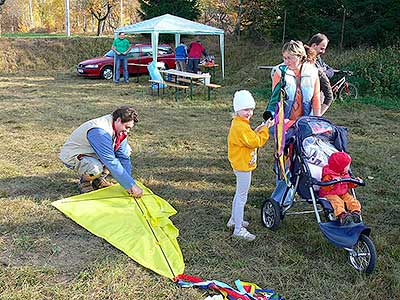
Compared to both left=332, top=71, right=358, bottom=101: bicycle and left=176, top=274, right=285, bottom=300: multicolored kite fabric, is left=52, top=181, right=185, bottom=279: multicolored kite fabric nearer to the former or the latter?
left=176, top=274, right=285, bottom=300: multicolored kite fabric

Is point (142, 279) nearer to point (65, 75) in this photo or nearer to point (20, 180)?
point (20, 180)

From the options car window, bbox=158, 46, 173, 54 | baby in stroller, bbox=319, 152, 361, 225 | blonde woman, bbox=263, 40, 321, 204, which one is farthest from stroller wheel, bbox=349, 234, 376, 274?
car window, bbox=158, 46, 173, 54

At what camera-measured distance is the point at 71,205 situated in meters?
4.26

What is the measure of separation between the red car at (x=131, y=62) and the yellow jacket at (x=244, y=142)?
1351cm

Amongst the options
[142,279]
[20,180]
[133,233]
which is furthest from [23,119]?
[142,279]

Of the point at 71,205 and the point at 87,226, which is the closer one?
the point at 87,226

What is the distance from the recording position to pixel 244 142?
11.7ft

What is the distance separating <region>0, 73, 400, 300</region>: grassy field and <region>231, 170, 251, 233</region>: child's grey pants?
0.18 meters

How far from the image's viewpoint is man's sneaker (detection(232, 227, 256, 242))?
3824mm

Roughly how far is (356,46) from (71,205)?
43.0 ft

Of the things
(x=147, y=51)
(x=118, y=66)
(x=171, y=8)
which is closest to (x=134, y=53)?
(x=147, y=51)

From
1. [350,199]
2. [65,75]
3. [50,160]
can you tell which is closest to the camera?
[350,199]

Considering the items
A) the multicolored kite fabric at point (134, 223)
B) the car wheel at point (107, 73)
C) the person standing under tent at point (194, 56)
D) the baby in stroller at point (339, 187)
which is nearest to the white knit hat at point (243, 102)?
the baby in stroller at point (339, 187)

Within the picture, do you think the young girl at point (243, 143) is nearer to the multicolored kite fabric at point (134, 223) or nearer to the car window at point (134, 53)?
the multicolored kite fabric at point (134, 223)
